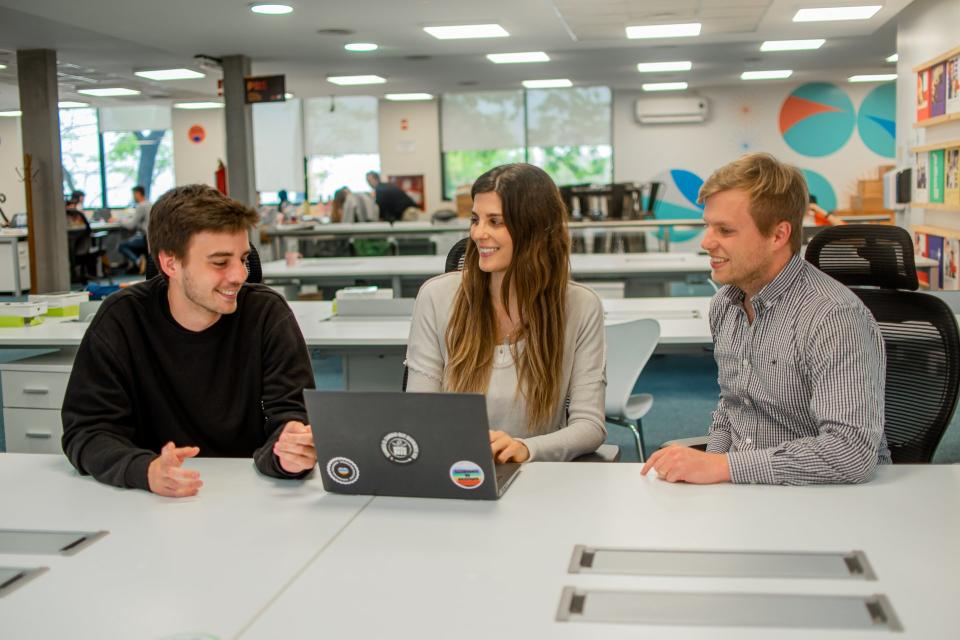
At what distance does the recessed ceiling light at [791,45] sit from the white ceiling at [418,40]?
0.50 feet

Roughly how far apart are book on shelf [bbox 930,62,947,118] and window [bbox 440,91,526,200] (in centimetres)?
990

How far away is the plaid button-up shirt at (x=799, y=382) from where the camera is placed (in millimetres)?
1881

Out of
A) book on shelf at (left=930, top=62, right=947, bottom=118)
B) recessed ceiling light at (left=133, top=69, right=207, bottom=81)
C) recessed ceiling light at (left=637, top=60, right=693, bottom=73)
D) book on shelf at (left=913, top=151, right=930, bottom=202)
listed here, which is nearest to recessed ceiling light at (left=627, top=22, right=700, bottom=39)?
book on shelf at (left=930, top=62, right=947, bottom=118)

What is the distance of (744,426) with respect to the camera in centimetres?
232

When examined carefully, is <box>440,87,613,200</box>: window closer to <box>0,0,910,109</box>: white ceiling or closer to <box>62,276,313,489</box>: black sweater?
<box>0,0,910,109</box>: white ceiling

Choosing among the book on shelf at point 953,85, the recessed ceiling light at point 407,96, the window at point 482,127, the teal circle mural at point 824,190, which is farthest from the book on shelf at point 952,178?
the recessed ceiling light at point 407,96

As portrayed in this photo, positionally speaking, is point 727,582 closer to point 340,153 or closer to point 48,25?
point 48,25

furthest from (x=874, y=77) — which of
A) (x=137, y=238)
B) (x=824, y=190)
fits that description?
(x=137, y=238)

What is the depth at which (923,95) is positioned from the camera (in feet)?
Result: 27.9

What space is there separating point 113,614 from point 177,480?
0.53 metres

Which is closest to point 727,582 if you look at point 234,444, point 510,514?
point 510,514

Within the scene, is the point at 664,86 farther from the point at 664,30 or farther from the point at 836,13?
the point at 836,13

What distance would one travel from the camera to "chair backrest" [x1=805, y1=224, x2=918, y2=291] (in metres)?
2.63

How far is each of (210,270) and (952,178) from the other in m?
7.08
